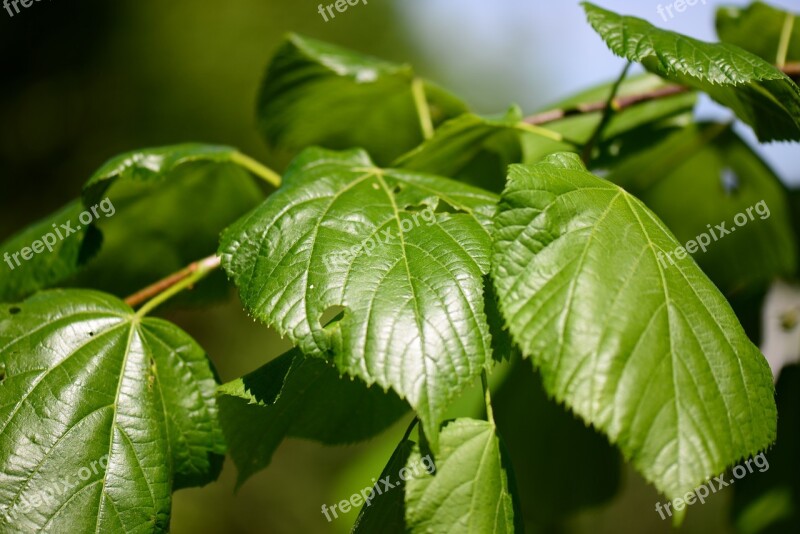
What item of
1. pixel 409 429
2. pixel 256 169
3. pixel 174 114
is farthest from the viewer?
pixel 174 114

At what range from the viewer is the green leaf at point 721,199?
157 centimetres

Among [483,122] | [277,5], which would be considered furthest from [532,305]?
[277,5]

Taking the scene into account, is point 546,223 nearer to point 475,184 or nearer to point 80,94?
point 475,184

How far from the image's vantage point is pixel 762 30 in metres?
1.46

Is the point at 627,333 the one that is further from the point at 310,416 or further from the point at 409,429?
the point at 310,416

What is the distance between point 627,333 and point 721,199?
1.22 m

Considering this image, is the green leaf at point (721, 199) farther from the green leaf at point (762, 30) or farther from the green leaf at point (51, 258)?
the green leaf at point (51, 258)

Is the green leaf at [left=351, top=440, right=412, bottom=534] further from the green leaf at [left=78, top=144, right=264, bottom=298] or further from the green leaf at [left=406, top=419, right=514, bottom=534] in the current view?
the green leaf at [left=78, top=144, right=264, bottom=298]

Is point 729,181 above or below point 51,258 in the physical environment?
below

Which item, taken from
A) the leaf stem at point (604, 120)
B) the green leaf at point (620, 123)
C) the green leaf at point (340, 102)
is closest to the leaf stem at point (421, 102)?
the green leaf at point (340, 102)

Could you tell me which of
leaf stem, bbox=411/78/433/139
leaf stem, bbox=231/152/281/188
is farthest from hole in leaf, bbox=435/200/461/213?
leaf stem, bbox=411/78/433/139

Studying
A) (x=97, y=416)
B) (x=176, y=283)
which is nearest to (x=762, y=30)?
(x=176, y=283)

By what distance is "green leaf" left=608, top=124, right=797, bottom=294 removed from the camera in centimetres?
157

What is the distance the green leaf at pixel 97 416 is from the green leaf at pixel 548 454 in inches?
30.4
